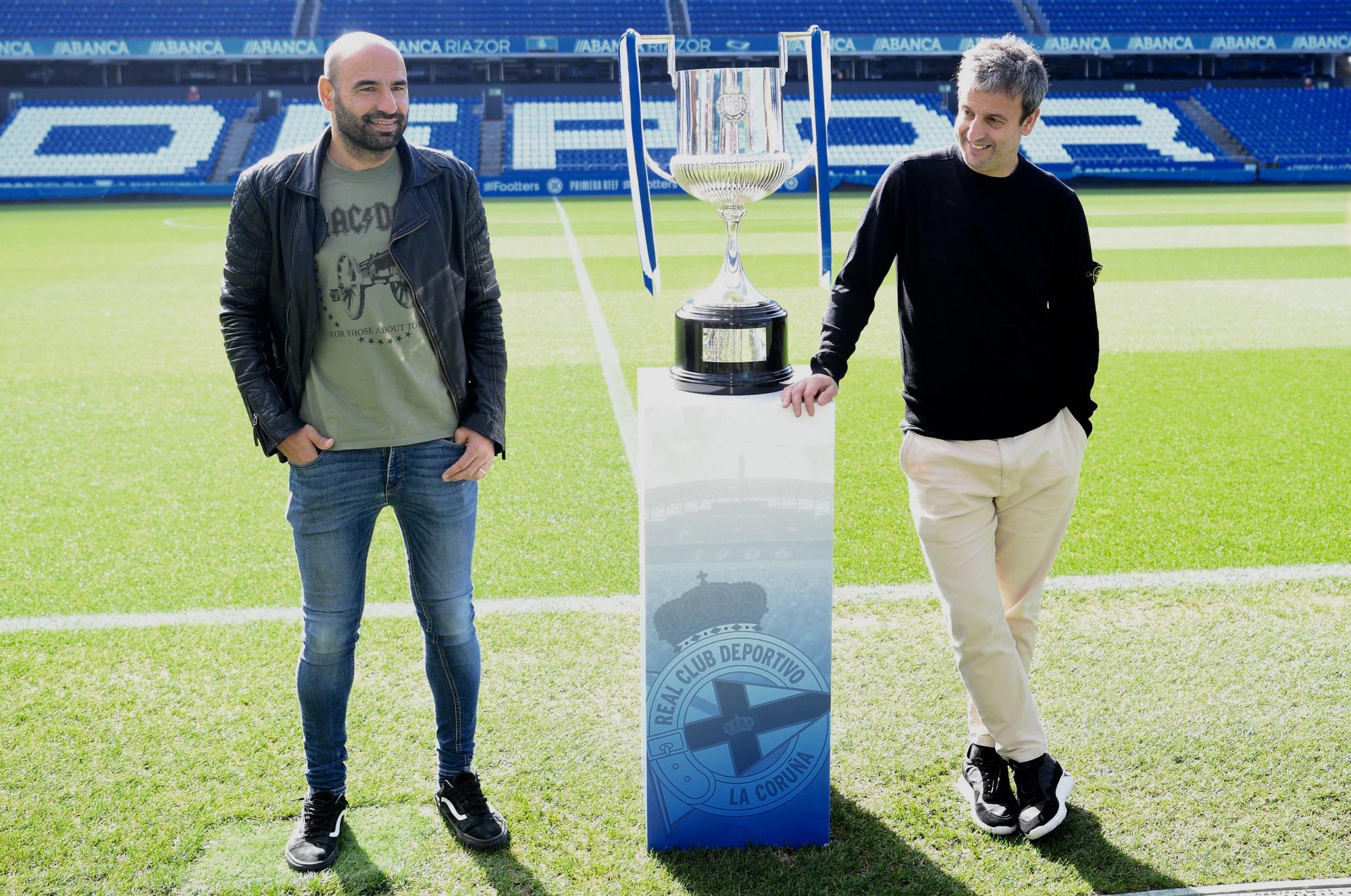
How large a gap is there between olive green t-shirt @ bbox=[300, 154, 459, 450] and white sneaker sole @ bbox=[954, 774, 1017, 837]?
1542 millimetres

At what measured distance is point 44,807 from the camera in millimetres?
2895

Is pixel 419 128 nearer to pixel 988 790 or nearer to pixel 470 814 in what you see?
pixel 470 814

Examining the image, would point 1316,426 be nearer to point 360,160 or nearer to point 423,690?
point 423,690

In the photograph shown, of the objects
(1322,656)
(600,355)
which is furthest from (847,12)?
(1322,656)

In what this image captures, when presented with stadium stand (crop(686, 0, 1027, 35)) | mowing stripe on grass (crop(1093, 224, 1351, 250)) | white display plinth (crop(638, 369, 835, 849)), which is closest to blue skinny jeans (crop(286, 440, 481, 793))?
white display plinth (crop(638, 369, 835, 849))

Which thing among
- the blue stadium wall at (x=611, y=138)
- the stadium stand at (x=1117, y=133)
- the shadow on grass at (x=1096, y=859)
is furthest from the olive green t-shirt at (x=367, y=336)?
the stadium stand at (x=1117, y=133)

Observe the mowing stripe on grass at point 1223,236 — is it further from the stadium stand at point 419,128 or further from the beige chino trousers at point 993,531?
the stadium stand at point 419,128

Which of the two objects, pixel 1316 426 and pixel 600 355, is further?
pixel 600 355

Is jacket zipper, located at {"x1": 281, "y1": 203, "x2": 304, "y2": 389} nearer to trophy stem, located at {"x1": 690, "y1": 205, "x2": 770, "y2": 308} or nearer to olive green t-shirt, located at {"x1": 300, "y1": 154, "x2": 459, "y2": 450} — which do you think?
→ olive green t-shirt, located at {"x1": 300, "y1": 154, "x2": 459, "y2": 450}

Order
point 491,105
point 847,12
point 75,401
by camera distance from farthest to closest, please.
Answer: point 847,12 < point 491,105 < point 75,401

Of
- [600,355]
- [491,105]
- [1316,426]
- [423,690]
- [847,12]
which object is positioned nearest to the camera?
[423,690]

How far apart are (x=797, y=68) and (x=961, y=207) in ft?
124

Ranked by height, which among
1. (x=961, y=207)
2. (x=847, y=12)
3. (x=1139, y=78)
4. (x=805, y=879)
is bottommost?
(x=805, y=879)

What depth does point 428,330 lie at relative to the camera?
8.48 feet
